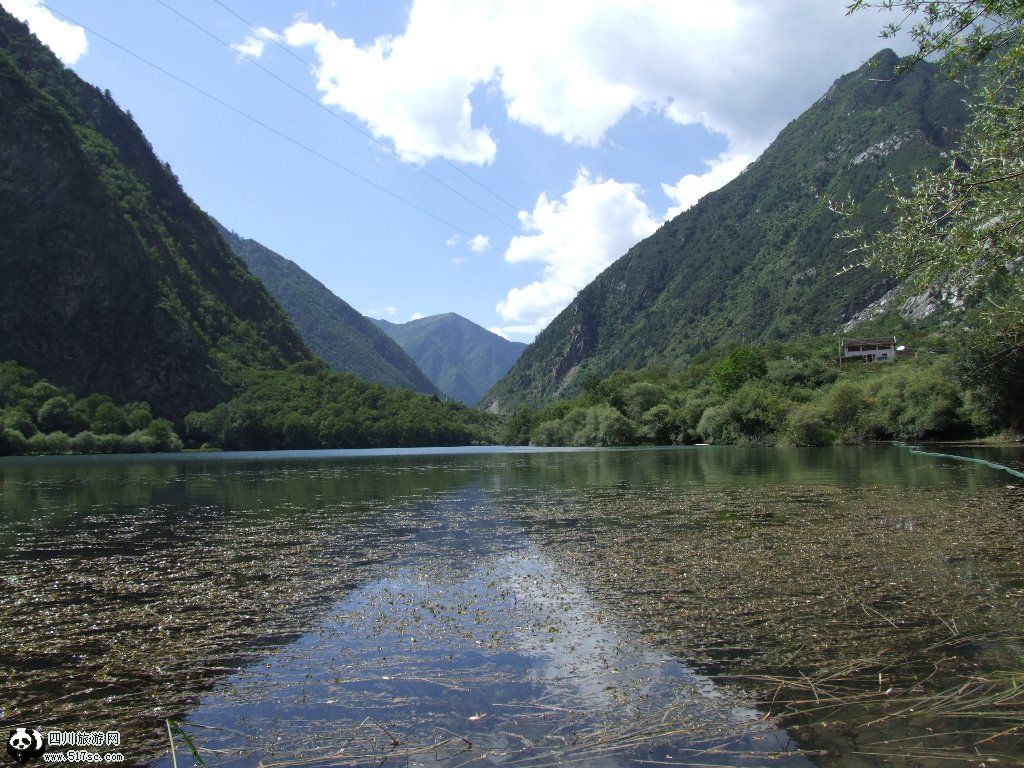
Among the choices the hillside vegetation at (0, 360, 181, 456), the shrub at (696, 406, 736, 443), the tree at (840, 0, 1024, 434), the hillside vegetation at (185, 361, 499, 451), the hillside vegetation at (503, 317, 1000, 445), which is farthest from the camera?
the hillside vegetation at (185, 361, 499, 451)

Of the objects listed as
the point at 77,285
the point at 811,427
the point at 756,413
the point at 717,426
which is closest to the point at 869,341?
the point at 717,426

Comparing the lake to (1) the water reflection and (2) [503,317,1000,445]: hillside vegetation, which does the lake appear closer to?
(1) the water reflection

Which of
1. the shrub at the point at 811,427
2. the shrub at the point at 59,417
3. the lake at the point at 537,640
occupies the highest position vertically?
the shrub at the point at 59,417

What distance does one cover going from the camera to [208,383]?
170000 mm

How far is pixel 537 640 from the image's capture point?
1005 cm

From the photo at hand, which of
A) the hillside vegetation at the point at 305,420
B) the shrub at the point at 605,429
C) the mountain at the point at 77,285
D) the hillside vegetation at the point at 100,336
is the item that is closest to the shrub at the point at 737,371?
the shrub at the point at 605,429

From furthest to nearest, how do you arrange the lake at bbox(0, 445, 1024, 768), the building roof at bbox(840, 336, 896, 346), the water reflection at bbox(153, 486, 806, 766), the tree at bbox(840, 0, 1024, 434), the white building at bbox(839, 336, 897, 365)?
the building roof at bbox(840, 336, 896, 346), the white building at bbox(839, 336, 897, 365), the tree at bbox(840, 0, 1024, 434), the lake at bbox(0, 445, 1024, 768), the water reflection at bbox(153, 486, 806, 766)

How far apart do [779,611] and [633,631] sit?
2515 mm

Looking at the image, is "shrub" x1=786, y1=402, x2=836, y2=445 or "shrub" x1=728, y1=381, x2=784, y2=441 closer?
"shrub" x1=786, y1=402, x2=836, y2=445

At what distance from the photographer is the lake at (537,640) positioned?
263 inches

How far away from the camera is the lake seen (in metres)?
6.69

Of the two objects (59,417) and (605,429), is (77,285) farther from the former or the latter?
(605,429)

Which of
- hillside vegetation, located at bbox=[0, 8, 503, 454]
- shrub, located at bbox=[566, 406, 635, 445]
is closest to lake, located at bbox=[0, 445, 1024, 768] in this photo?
shrub, located at bbox=[566, 406, 635, 445]

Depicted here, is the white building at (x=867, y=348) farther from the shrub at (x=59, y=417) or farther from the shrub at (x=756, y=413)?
the shrub at (x=59, y=417)
